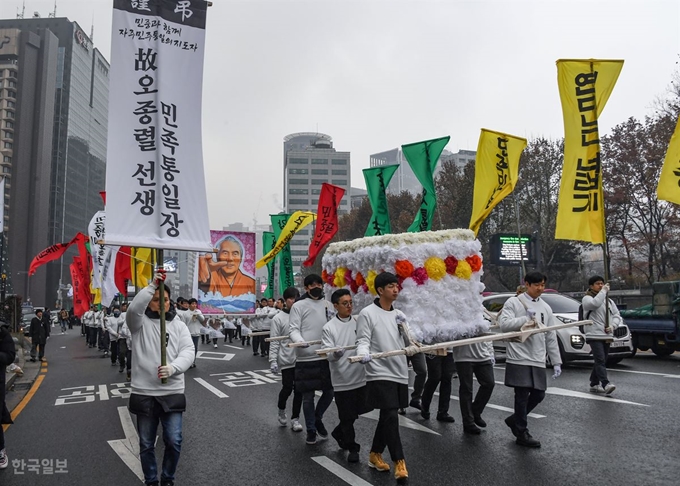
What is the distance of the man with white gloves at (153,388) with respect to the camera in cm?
462

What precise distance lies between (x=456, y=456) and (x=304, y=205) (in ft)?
390

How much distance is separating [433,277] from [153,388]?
3.49 m

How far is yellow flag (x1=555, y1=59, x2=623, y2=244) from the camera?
7.92 meters

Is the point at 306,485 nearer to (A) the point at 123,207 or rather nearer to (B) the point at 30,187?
(A) the point at 123,207

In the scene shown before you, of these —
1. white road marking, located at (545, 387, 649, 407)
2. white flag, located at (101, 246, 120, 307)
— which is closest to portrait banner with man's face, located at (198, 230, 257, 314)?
white flag, located at (101, 246, 120, 307)

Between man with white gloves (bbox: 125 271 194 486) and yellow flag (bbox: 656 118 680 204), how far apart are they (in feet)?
20.9

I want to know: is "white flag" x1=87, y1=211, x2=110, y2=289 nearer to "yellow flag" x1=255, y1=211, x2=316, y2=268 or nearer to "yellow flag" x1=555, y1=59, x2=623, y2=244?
"yellow flag" x1=255, y1=211, x2=316, y2=268

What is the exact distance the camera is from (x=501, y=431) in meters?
6.84

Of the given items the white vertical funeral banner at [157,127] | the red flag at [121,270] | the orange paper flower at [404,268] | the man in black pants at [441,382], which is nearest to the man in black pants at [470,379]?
the man in black pants at [441,382]

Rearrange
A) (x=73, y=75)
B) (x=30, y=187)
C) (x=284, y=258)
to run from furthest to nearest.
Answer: (x=73, y=75) < (x=30, y=187) < (x=284, y=258)

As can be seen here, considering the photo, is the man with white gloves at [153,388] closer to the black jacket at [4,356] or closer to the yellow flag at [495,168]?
the black jacket at [4,356]

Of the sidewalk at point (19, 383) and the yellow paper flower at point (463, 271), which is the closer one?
the yellow paper flower at point (463, 271)

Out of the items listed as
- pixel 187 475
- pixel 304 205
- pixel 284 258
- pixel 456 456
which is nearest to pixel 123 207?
pixel 187 475

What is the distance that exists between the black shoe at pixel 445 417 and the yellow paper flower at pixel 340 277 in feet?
7.25
